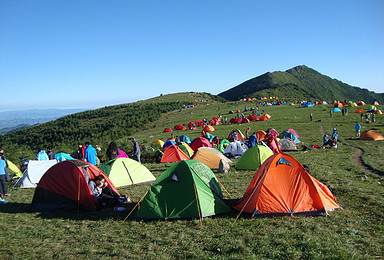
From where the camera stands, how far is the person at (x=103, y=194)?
10881 mm

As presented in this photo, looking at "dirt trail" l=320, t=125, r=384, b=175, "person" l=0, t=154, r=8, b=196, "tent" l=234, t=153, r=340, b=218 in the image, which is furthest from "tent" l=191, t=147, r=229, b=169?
"person" l=0, t=154, r=8, b=196

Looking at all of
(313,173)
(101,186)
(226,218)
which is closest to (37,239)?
(101,186)

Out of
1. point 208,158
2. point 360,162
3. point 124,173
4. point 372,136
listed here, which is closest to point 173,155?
point 208,158

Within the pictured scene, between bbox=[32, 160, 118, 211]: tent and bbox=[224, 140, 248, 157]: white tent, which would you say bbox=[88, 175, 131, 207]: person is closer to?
bbox=[32, 160, 118, 211]: tent

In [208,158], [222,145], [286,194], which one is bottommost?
[222,145]

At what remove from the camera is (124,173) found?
13883 mm

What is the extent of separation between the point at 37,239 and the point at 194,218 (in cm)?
475

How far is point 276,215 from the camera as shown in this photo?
8875 mm

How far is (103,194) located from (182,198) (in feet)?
11.6

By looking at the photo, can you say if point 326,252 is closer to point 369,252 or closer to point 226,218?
point 369,252

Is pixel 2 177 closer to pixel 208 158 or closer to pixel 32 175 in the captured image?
pixel 32 175

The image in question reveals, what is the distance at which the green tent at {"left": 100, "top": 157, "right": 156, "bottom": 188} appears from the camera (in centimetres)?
1361

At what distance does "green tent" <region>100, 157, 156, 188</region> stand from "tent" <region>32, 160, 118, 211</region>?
7.16 feet

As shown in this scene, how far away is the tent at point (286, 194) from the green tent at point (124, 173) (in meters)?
6.37
